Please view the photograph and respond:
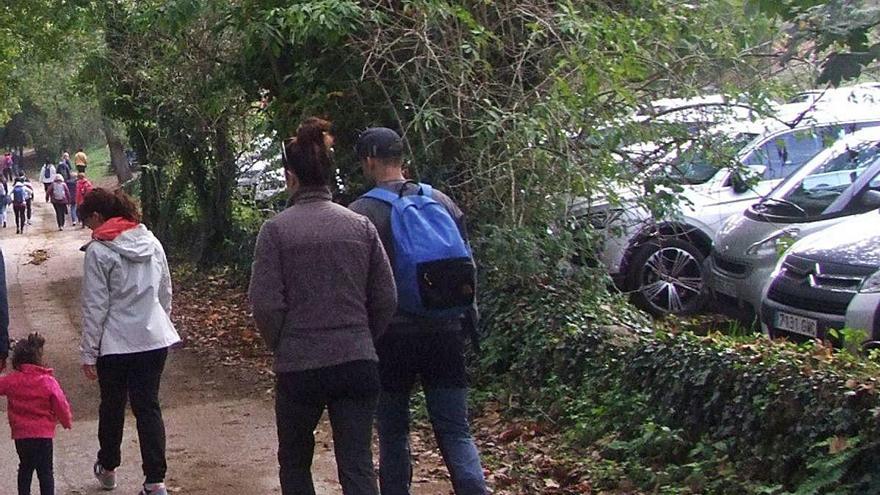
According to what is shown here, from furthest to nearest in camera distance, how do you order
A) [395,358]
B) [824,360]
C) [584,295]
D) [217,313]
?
1. [217,313]
2. [584,295]
3. [824,360]
4. [395,358]

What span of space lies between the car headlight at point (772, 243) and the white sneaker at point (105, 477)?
588cm

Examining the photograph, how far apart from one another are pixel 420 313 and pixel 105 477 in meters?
2.72

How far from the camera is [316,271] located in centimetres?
489

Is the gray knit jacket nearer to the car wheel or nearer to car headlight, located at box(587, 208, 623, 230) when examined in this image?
car headlight, located at box(587, 208, 623, 230)

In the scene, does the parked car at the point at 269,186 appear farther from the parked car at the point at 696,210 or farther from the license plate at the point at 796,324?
the license plate at the point at 796,324

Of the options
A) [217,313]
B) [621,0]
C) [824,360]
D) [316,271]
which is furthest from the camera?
[217,313]

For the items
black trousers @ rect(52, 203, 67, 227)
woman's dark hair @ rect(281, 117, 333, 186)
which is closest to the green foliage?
woman's dark hair @ rect(281, 117, 333, 186)

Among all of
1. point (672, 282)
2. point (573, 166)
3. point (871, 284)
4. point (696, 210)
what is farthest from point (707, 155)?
point (696, 210)

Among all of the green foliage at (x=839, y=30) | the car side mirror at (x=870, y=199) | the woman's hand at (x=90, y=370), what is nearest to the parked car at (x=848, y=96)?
the car side mirror at (x=870, y=199)

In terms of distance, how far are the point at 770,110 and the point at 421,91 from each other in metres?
2.58

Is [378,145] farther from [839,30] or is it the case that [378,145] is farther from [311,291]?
[839,30]

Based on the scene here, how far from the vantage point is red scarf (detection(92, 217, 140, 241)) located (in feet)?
21.4

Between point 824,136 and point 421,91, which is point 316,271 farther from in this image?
point 824,136

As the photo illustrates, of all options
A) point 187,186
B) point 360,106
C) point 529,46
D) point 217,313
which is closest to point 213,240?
point 187,186
